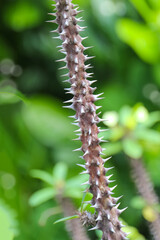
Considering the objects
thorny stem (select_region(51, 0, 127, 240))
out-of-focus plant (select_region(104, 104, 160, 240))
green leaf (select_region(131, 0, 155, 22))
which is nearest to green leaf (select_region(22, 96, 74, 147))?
green leaf (select_region(131, 0, 155, 22))

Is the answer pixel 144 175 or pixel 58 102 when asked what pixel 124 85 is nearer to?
pixel 58 102

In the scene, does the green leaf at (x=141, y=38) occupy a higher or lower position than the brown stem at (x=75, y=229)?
higher

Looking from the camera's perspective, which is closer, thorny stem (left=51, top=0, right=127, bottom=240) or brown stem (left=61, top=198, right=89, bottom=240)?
thorny stem (left=51, top=0, right=127, bottom=240)

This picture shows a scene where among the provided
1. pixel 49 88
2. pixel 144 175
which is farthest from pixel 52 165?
pixel 144 175

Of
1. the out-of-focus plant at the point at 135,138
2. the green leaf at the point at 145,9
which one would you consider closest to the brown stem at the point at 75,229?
the out-of-focus plant at the point at 135,138

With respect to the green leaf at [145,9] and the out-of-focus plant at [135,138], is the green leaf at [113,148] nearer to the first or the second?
the out-of-focus plant at [135,138]

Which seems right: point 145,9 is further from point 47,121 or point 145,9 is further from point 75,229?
point 75,229

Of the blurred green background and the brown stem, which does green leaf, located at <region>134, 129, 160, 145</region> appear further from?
the blurred green background
